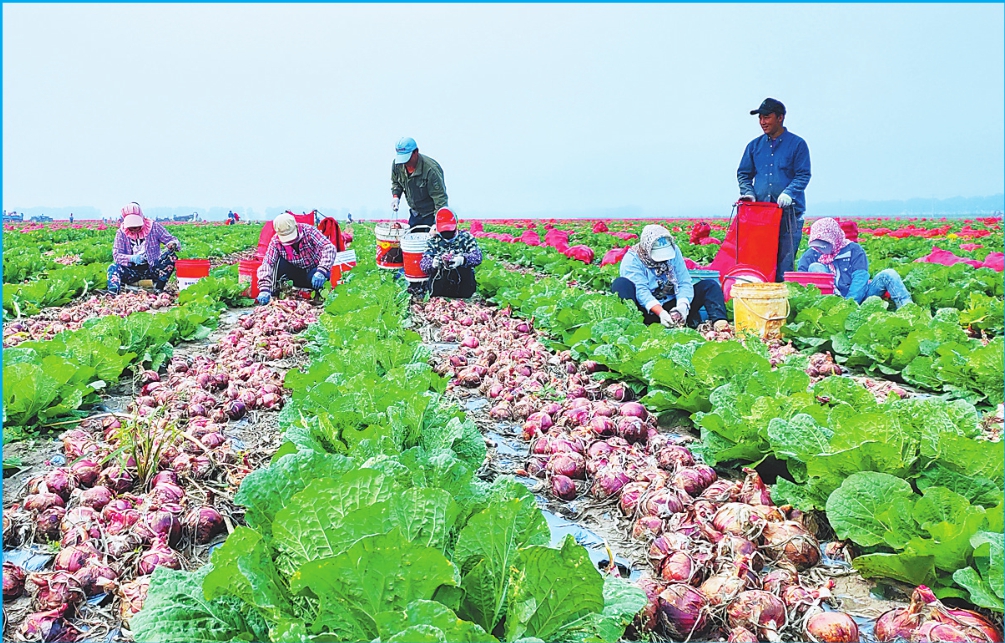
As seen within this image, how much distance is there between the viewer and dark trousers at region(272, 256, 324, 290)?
764cm

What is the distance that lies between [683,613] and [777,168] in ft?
21.0

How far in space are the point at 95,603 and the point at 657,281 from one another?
4.89m

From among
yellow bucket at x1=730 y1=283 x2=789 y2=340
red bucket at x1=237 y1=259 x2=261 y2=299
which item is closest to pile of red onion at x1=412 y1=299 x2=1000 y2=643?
yellow bucket at x1=730 y1=283 x2=789 y2=340

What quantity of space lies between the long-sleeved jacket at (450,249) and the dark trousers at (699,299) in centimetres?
227

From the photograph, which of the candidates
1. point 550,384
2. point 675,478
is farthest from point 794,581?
point 550,384

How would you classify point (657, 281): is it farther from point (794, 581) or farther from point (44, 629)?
point (44, 629)

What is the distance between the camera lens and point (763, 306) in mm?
5410

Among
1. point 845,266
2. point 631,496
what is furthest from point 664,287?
point 631,496

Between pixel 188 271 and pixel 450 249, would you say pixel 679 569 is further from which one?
pixel 188 271

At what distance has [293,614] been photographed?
1588mm

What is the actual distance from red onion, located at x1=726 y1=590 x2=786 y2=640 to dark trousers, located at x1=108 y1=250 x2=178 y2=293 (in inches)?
341

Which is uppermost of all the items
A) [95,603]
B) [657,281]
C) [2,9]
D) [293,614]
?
[2,9]

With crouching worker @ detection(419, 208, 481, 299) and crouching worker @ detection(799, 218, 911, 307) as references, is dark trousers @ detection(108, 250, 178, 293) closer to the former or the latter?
crouching worker @ detection(419, 208, 481, 299)

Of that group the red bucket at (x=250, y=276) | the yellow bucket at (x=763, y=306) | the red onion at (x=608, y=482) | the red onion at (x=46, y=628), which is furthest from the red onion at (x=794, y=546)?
the red bucket at (x=250, y=276)
